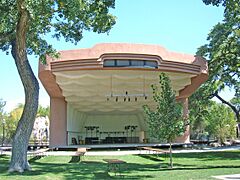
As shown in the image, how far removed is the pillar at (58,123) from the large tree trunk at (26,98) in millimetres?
18154

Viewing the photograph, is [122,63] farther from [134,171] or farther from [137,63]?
[134,171]

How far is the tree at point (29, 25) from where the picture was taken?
35.9ft

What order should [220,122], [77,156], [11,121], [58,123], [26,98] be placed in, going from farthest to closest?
[11,121]
[220,122]
[58,123]
[77,156]
[26,98]

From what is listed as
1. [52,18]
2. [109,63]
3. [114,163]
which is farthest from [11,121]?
[114,163]

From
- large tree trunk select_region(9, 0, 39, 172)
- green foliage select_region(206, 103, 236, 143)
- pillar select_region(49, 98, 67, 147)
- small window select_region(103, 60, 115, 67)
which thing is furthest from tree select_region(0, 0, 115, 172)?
green foliage select_region(206, 103, 236, 143)

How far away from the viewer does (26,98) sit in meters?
12.0

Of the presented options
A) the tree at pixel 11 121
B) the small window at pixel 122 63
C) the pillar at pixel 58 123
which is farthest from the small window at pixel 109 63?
the tree at pixel 11 121

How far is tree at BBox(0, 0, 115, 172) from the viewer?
10.9m

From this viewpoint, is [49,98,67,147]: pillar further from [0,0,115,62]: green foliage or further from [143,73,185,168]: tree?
[143,73,185,168]: tree

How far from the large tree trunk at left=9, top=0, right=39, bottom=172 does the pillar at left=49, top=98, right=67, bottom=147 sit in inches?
715

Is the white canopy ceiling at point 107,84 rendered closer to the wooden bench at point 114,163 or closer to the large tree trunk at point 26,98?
the large tree trunk at point 26,98

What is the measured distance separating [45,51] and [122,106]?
21.4 meters

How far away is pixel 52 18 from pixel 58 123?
1762 cm

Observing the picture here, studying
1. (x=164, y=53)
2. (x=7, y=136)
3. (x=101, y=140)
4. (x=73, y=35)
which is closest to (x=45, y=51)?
(x=73, y=35)
